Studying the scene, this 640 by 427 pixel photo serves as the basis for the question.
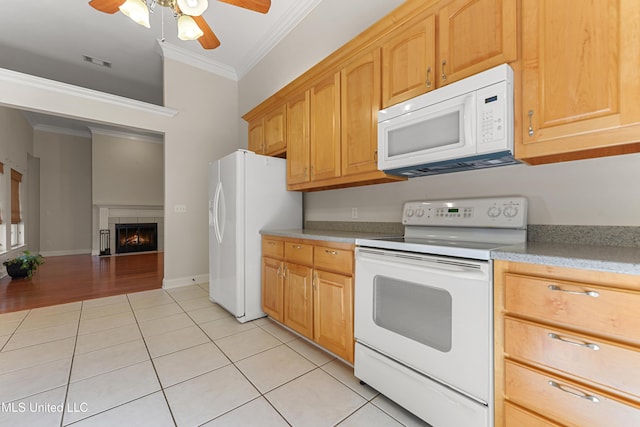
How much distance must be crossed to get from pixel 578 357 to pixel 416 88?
1457 mm

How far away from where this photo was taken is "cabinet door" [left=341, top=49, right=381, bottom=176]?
185cm

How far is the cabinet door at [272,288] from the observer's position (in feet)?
7.85

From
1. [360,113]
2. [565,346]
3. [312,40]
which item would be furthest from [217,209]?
[565,346]

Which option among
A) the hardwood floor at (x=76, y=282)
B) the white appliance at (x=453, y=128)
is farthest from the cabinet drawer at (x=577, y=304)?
the hardwood floor at (x=76, y=282)

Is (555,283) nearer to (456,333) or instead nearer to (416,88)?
(456,333)

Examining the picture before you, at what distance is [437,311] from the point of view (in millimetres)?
1264

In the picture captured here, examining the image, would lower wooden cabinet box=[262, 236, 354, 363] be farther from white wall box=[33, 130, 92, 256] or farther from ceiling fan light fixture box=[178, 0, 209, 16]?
white wall box=[33, 130, 92, 256]

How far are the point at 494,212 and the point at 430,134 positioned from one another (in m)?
0.56

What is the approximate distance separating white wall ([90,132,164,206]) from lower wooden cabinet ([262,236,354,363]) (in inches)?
264

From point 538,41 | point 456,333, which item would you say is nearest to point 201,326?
point 456,333

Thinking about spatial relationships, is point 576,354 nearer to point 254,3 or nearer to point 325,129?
point 325,129

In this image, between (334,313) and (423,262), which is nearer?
(423,262)

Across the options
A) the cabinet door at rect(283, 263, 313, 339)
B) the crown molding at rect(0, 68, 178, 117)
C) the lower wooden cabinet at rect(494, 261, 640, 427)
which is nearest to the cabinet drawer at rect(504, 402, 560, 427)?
the lower wooden cabinet at rect(494, 261, 640, 427)

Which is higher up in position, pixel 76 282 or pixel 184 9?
pixel 184 9
